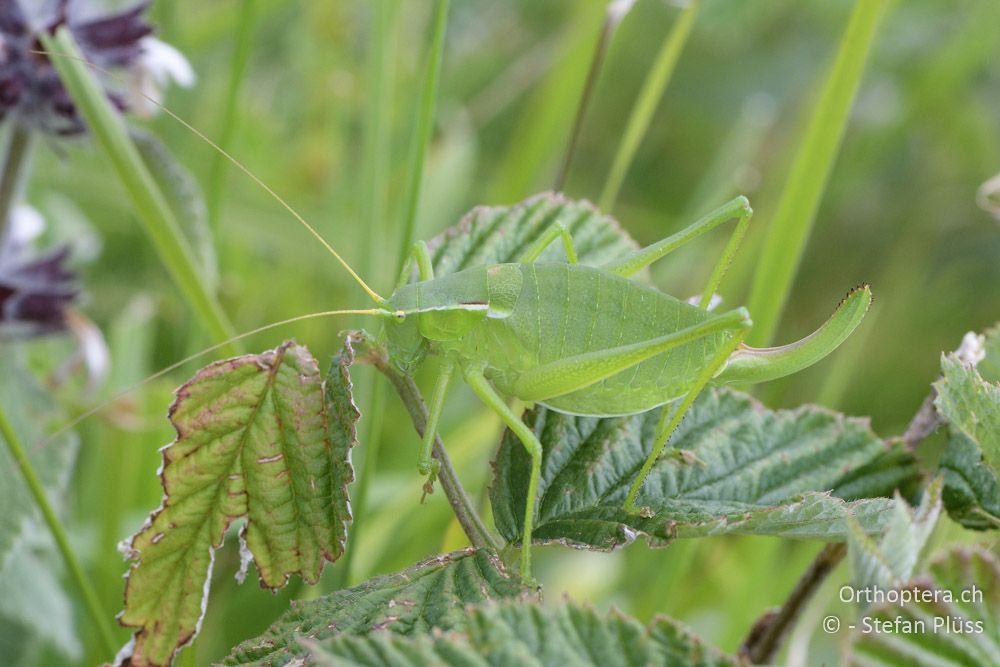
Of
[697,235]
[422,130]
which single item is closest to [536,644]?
[697,235]

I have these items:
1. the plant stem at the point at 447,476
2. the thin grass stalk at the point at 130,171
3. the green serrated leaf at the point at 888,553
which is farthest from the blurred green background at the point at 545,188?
the green serrated leaf at the point at 888,553

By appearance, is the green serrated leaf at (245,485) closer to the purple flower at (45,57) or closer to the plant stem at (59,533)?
the plant stem at (59,533)

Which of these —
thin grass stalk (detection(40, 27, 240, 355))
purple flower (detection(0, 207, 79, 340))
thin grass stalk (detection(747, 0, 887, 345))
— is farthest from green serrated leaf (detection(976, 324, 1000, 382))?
purple flower (detection(0, 207, 79, 340))

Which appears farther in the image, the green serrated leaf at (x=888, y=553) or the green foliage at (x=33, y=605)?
the green foliage at (x=33, y=605)

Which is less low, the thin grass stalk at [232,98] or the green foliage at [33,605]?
the thin grass stalk at [232,98]

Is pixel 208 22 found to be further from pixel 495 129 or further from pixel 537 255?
pixel 537 255

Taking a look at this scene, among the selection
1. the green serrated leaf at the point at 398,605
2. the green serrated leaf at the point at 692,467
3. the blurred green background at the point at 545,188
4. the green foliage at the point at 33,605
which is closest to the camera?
the green serrated leaf at the point at 398,605

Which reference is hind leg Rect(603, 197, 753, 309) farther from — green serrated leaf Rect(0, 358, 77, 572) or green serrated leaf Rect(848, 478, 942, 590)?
green serrated leaf Rect(0, 358, 77, 572)
